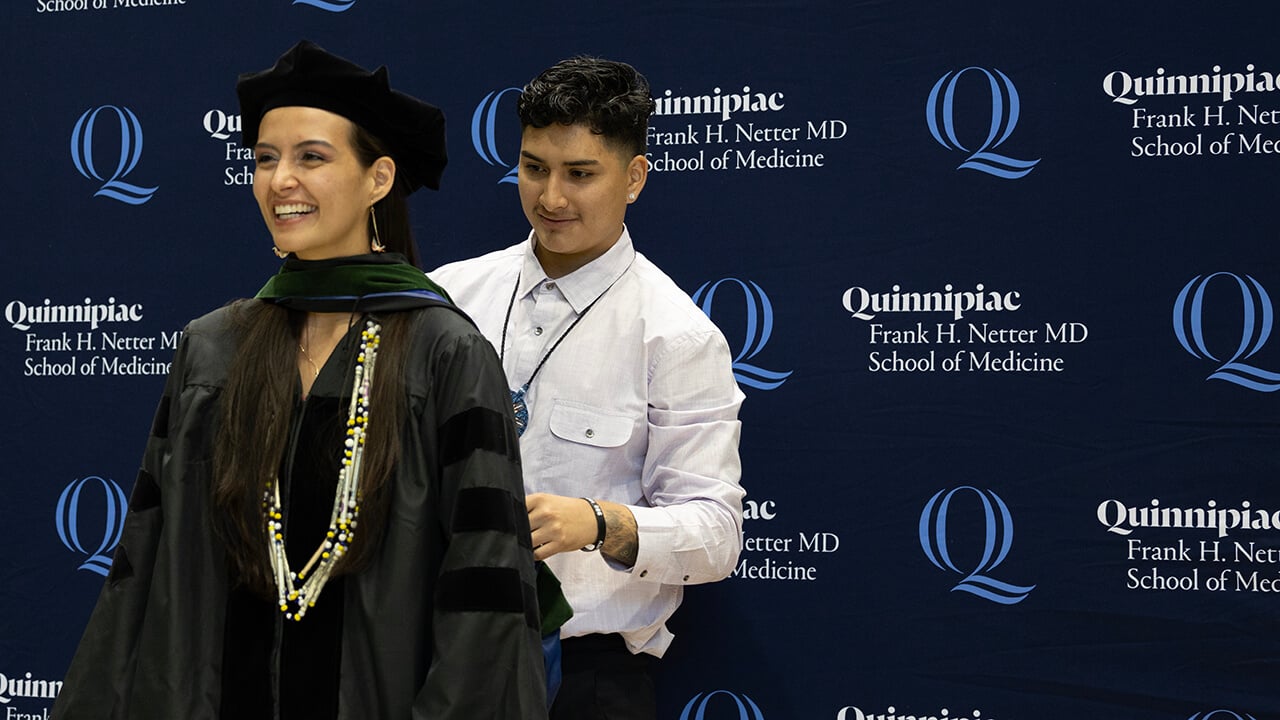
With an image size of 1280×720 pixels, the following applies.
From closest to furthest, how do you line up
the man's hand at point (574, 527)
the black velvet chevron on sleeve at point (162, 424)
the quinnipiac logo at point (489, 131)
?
the black velvet chevron on sleeve at point (162, 424)
the man's hand at point (574, 527)
the quinnipiac logo at point (489, 131)

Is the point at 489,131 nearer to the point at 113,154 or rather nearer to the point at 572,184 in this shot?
the point at 572,184

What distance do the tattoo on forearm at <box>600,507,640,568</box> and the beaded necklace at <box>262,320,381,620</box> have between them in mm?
641

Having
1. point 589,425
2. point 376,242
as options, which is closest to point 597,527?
point 589,425

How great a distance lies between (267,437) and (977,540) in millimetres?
1751

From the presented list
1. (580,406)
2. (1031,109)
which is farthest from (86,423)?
(1031,109)

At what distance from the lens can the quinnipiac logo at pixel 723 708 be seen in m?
2.89

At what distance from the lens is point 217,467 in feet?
5.55

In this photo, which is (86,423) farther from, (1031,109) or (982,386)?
(1031,109)

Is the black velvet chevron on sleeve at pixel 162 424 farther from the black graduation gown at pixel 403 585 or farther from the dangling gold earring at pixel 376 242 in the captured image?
the dangling gold earring at pixel 376 242

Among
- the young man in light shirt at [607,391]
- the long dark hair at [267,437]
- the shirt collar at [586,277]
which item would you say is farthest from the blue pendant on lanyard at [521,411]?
the long dark hair at [267,437]

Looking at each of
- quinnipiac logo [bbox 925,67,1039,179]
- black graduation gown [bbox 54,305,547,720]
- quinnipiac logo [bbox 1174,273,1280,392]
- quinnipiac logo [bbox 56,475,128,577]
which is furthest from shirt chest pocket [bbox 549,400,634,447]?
quinnipiac logo [bbox 56,475,128,577]

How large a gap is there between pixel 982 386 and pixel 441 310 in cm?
151

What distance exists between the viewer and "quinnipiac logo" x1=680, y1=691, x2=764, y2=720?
2889mm

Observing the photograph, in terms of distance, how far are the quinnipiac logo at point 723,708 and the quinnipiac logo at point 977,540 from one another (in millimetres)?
556
